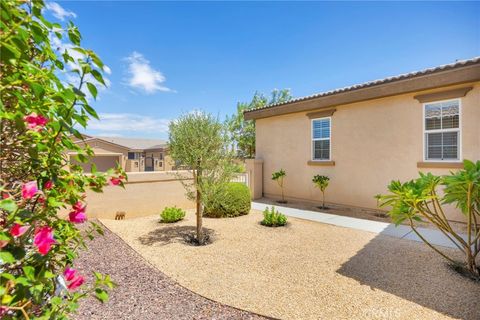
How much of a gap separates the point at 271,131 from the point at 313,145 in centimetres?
227

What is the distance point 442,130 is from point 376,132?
1715 mm

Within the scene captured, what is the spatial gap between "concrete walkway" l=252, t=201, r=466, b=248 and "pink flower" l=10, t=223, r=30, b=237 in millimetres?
7036

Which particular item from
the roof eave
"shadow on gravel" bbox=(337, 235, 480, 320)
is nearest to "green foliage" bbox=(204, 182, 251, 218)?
"shadow on gravel" bbox=(337, 235, 480, 320)

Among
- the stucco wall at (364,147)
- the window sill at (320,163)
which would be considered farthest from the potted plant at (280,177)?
the window sill at (320,163)

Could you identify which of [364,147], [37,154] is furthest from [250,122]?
[37,154]

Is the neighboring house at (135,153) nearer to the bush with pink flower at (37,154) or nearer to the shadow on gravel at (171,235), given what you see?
the shadow on gravel at (171,235)

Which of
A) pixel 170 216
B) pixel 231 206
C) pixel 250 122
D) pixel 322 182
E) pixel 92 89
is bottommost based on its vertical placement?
pixel 170 216

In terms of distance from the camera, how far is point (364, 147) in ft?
27.1

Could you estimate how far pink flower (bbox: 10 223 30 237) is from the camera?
92 cm

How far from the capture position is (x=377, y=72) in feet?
35.0

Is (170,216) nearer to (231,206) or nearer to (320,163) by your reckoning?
(231,206)

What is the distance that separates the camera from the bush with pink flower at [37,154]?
2.92ft

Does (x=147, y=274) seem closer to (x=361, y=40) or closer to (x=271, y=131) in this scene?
(x=271, y=131)

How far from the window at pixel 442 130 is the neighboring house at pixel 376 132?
0.07 feet
